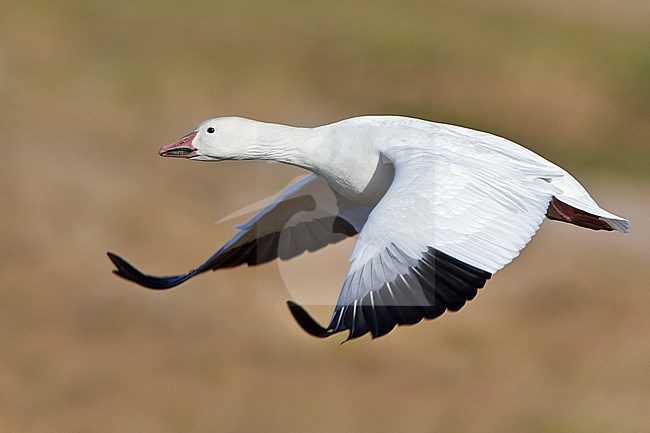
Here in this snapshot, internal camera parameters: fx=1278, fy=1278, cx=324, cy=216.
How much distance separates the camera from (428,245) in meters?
5.24

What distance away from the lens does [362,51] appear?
52.9ft

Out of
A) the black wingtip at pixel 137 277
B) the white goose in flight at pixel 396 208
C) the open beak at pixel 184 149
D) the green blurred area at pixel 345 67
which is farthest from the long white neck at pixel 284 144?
the green blurred area at pixel 345 67

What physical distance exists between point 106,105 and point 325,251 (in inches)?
163

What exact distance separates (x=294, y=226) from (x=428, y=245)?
6.03 feet

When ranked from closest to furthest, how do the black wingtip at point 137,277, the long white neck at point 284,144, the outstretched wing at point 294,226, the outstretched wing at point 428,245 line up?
1. the outstretched wing at point 428,245
2. the long white neck at point 284,144
3. the black wingtip at point 137,277
4. the outstretched wing at point 294,226

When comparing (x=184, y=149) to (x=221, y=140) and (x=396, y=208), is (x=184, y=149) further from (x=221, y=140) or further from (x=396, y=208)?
(x=396, y=208)

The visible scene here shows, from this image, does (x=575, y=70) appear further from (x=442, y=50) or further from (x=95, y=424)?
(x=95, y=424)

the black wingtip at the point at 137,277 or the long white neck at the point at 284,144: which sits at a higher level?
the long white neck at the point at 284,144

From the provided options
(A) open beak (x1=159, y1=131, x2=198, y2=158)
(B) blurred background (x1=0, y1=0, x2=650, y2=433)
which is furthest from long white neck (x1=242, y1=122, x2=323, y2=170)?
(B) blurred background (x1=0, y1=0, x2=650, y2=433)

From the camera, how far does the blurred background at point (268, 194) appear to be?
438 inches

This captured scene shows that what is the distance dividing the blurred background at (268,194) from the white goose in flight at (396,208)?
138 inches

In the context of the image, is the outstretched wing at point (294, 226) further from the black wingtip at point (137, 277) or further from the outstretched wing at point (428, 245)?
the outstretched wing at point (428, 245)

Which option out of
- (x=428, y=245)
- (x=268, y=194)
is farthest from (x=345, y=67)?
(x=428, y=245)

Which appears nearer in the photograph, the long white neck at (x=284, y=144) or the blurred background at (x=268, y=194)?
the long white neck at (x=284, y=144)
